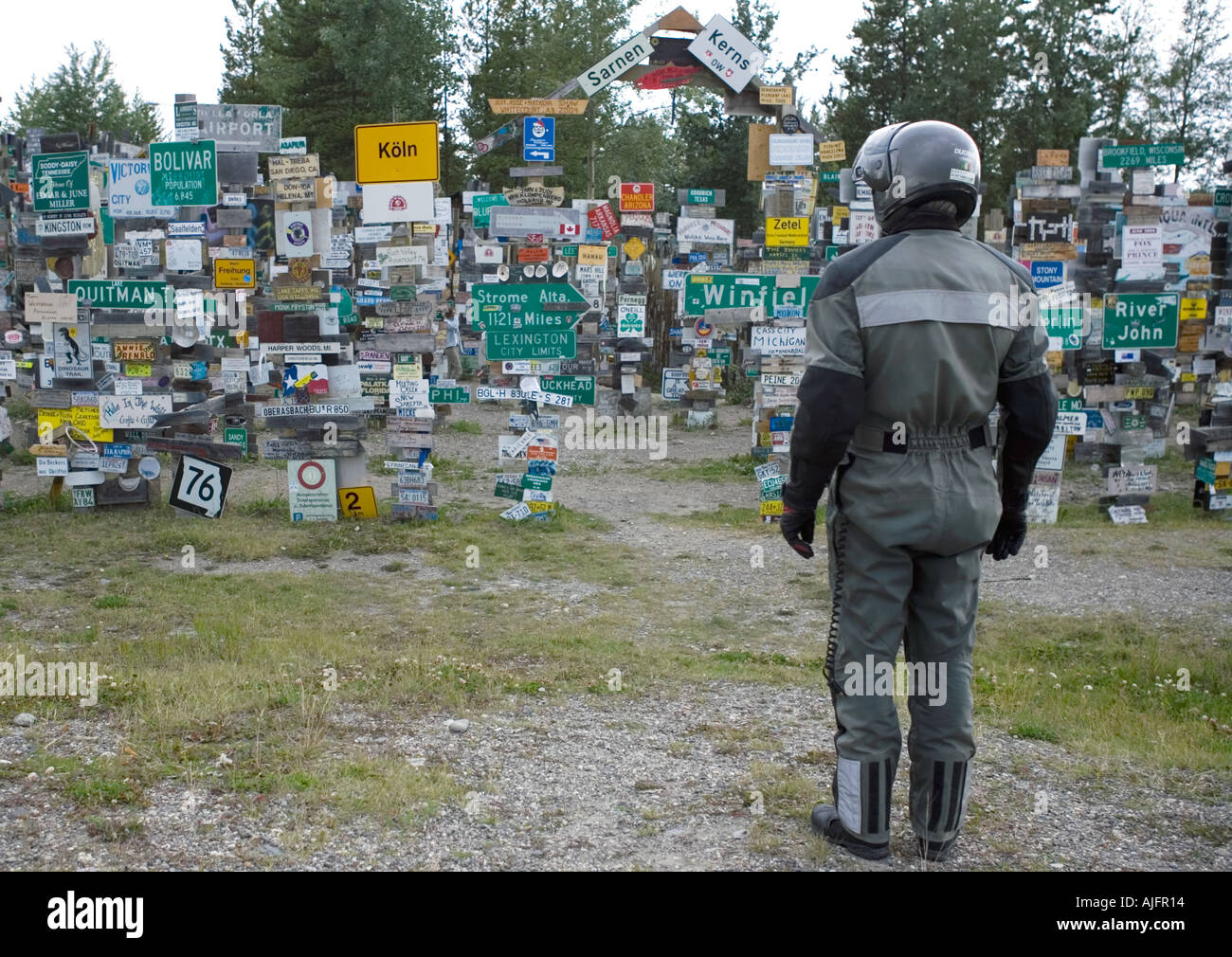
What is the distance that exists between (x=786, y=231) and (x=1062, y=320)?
2.95 meters

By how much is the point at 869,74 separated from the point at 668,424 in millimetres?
25539

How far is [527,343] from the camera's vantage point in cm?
1119

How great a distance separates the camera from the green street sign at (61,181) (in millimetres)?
11031

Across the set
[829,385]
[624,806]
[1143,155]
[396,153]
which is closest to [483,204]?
[396,153]

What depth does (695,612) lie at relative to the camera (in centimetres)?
860

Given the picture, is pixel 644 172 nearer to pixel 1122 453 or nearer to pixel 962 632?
pixel 1122 453

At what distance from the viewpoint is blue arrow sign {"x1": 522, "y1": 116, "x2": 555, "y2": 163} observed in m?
11.4

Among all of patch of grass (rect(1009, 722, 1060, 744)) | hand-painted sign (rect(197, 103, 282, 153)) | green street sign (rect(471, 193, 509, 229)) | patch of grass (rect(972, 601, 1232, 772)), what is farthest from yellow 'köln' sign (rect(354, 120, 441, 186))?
green street sign (rect(471, 193, 509, 229))

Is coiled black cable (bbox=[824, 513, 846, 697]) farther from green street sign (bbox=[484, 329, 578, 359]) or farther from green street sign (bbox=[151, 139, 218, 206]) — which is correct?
green street sign (bbox=[151, 139, 218, 206])

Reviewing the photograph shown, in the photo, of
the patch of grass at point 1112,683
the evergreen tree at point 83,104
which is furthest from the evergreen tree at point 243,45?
the patch of grass at point 1112,683

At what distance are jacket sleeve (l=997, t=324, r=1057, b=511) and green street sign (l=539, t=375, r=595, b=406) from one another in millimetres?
7075

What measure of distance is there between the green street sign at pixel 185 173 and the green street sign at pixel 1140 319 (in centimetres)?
885

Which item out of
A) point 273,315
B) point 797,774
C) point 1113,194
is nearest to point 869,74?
point 1113,194

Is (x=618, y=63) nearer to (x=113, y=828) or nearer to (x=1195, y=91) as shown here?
(x=113, y=828)
